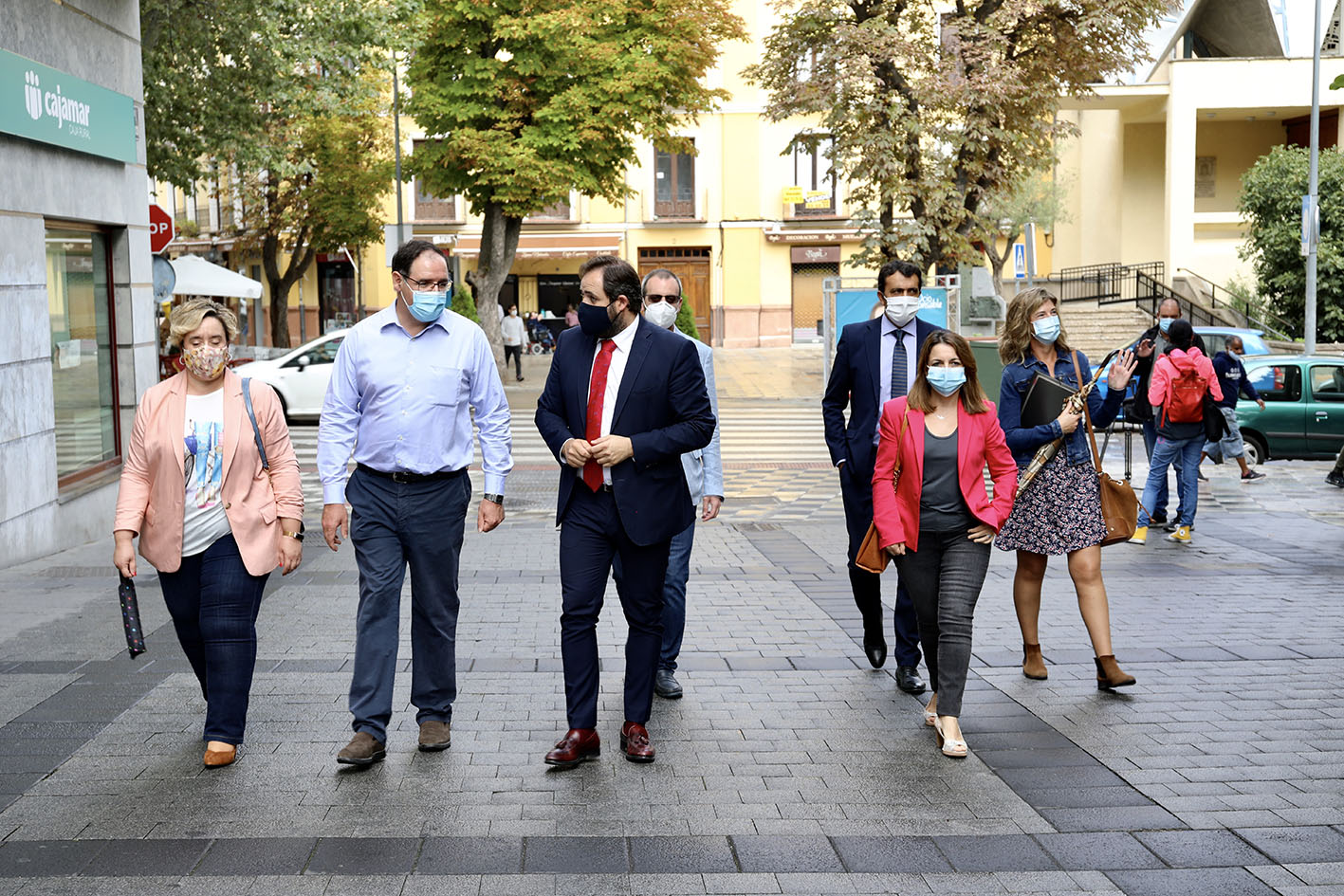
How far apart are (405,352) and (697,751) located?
1.92 m

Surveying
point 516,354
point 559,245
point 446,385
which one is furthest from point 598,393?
point 559,245

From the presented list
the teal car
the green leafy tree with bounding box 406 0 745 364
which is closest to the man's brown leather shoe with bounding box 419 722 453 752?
the teal car

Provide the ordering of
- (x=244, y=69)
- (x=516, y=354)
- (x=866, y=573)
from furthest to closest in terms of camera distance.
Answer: (x=516, y=354) < (x=244, y=69) < (x=866, y=573)

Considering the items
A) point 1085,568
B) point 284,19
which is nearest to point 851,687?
point 1085,568

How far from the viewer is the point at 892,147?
2728 centimetres

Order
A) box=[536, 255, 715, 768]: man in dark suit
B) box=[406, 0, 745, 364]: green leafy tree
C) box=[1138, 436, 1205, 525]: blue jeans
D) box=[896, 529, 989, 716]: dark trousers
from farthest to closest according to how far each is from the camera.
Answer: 1. box=[406, 0, 745, 364]: green leafy tree
2. box=[1138, 436, 1205, 525]: blue jeans
3. box=[896, 529, 989, 716]: dark trousers
4. box=[536, 255, 715, 768]: man in dark suit

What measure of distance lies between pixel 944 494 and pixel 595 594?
1.49 meters

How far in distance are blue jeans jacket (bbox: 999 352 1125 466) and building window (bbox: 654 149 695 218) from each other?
149 feet

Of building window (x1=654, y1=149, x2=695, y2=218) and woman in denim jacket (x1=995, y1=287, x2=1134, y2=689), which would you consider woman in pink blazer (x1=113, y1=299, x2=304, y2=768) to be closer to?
woman in denim jacket (x1=995, y1=287, x2=1134, y2=689)

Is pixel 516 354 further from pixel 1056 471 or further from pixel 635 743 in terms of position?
pixel 635 743

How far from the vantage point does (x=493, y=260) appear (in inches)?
1214

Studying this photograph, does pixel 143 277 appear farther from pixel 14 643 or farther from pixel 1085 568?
pixel 1085 568

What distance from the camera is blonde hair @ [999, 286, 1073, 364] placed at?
669 cm

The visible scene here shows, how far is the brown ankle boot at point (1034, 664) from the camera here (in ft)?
22.6
